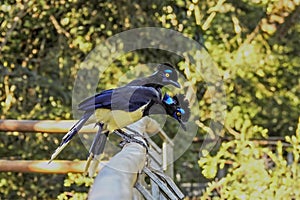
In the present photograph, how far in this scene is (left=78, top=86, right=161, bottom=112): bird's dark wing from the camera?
199 centimetres

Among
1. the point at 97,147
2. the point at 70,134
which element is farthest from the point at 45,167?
the point at 70,134

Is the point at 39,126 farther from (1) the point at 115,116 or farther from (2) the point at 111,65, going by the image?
(2) the point at 111,65

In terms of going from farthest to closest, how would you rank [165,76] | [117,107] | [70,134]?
[165,76], [117,107], [70,134]

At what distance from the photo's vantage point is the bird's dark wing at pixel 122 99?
1.99 m

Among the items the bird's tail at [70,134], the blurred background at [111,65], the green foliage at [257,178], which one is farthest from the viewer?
the blurred background at [111,65]

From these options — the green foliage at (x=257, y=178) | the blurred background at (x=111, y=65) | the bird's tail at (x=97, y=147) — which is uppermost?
the bird's tail at (x=97, y=147)

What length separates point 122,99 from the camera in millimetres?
2014

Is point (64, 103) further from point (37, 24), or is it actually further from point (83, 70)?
point (37, 24)

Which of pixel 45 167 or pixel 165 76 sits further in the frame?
pixel 45 167

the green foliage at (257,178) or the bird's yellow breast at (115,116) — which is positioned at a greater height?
the bird's yellow breast at (115,116)

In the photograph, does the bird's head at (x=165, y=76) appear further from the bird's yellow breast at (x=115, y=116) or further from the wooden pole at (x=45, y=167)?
the wooden pole at (x=45, y=167)

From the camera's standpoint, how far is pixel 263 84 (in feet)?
19.7

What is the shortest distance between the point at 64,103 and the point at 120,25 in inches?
28.1

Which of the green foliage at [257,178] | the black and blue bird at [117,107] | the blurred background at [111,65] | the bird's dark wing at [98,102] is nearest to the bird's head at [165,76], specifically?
the black and blue bird at [117,107]
